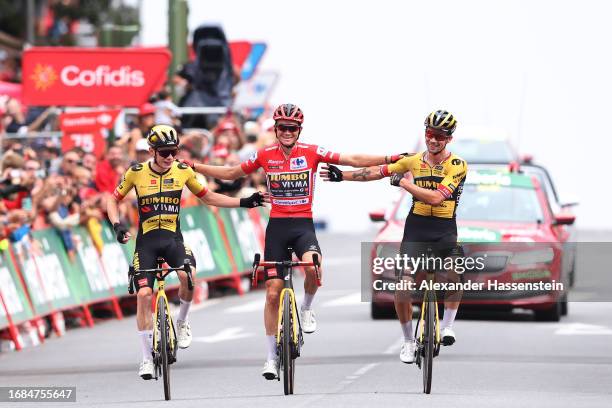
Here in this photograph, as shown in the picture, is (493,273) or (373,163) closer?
(373,163)

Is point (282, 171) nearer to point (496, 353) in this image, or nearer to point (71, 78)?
point (496, 353)

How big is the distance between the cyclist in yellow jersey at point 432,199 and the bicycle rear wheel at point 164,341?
1811mm

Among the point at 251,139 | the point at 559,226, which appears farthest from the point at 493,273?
the point at 251,139

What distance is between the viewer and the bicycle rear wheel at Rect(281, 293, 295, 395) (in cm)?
1390

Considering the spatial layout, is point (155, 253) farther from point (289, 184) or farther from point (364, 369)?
point (364, 369)

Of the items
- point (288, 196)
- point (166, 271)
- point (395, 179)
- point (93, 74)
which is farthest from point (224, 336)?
point (93, 74)

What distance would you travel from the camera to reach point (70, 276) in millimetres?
21641

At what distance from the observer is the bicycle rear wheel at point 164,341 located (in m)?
14.0

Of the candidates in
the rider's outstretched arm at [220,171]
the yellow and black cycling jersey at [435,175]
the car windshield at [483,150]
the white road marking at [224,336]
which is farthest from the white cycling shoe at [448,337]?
the car windshield at [483,150]

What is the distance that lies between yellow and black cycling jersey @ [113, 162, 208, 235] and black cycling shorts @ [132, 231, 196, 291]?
7 centimetres

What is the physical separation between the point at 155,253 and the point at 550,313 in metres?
7.22

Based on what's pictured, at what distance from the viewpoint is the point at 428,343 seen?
555 inches

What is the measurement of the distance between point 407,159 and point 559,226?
694cm

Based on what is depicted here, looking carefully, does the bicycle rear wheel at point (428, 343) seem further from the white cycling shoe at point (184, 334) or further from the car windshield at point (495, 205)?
the car windshield at point (495, 205)
